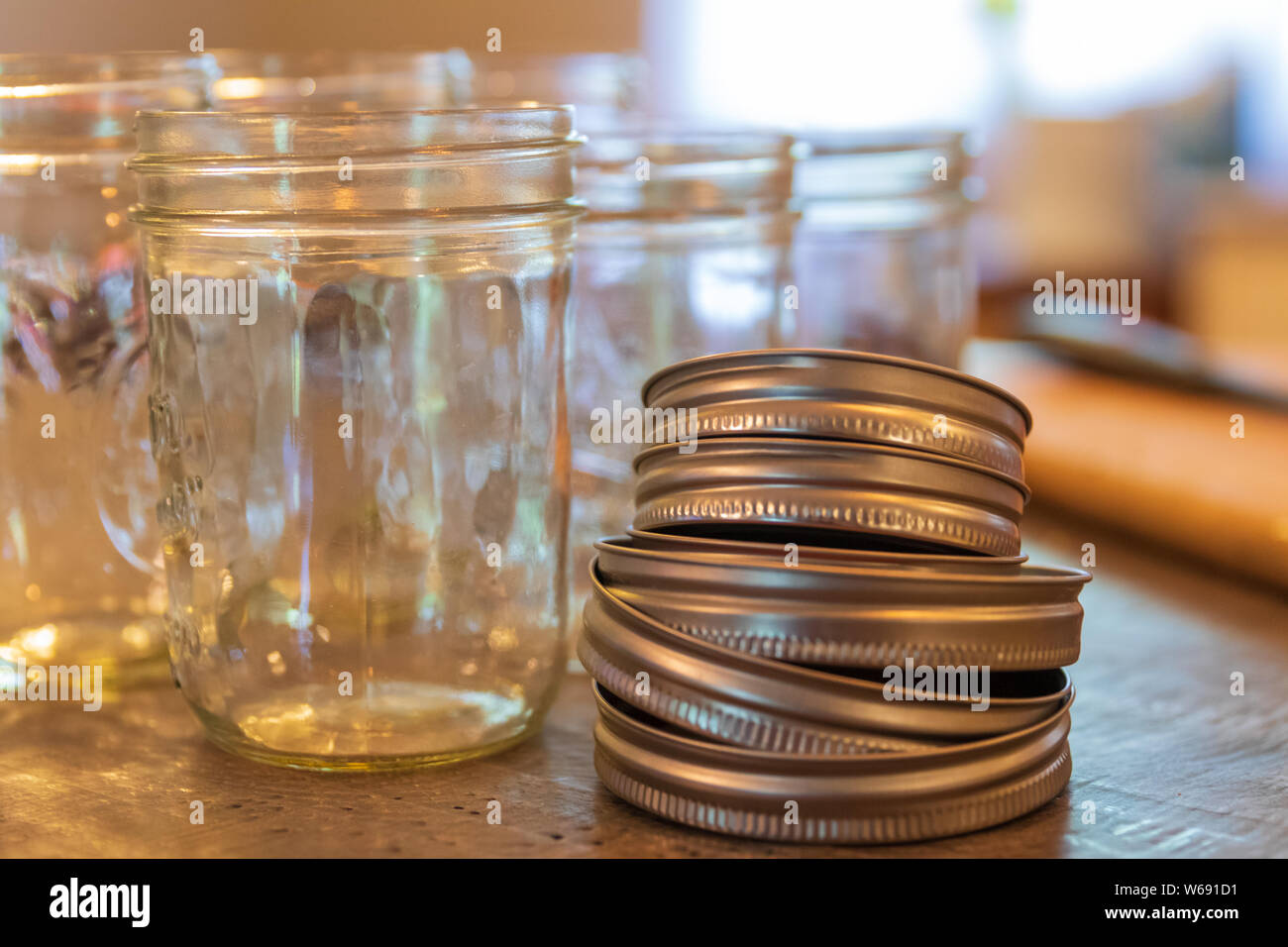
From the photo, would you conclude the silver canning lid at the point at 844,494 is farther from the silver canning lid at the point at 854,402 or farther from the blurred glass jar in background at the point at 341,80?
the blurred glass jar in background at the point at 341,80

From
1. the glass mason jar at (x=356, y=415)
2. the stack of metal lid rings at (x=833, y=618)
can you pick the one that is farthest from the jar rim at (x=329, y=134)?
the stack of metal lid rings at (x=833, y=618)

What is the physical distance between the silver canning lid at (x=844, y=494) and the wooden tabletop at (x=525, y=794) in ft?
0.33

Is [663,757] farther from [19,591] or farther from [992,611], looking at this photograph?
[19,591]

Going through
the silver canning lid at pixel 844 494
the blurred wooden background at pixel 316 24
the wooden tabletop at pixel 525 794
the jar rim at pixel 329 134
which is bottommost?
the wooden tabletop at pixel 525 794

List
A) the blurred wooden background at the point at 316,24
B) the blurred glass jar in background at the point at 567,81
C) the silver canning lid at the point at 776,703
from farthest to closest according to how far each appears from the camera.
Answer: the blurred wooden background at the point at 316,24 < the blurred glass jar in background at the point at 567,81 < the silver canning lid at the point at 776,703

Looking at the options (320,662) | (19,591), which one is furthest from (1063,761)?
(19,591)

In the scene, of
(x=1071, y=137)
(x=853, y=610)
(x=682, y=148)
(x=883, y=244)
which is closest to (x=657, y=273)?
(x=682, y=148)

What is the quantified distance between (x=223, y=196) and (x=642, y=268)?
255 millimetres

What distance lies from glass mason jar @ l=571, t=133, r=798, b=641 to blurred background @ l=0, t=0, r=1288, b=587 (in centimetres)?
9

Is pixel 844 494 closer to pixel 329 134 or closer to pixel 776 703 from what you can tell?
pixel 776 703

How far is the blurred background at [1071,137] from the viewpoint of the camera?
100cm

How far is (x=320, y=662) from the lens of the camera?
1.69ft

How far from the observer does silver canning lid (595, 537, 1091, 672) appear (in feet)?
1.42

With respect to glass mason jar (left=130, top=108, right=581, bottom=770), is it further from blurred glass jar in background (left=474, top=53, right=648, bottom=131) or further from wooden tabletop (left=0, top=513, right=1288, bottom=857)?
blurred glass jar in background (left=474, top=53, right=648, bottom=131)
